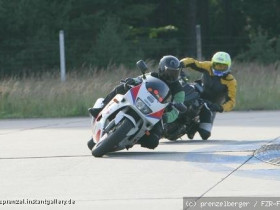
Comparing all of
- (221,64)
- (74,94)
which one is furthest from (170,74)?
(74,94)

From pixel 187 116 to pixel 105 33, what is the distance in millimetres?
22597

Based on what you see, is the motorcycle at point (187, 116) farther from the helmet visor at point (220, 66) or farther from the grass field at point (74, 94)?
the grass field at point (74, 94)

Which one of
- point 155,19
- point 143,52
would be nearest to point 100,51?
point 143,52

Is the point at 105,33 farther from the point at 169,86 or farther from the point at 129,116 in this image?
the point at 129,116

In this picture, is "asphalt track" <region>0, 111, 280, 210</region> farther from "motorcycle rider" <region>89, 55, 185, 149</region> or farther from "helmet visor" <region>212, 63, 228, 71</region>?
"helmet visor" <region>212, 63, 228, 71</region>

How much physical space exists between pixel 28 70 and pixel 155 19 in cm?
2125

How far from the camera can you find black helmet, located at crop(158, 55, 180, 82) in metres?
13.2

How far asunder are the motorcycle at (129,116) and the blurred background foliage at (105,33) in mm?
20239

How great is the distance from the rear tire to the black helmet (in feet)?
3.67

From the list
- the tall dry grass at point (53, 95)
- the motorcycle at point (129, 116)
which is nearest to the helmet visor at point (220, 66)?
the motorcycle at point (129, 116)

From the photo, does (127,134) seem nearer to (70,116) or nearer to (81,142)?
(81,142)

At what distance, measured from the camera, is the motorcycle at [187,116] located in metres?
14.8

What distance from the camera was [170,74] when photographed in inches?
520

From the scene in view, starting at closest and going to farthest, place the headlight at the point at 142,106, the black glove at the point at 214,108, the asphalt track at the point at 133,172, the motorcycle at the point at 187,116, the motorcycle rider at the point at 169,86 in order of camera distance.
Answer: the asphalt track at the point at 133,172 < the headlight at the point at 142,106 < the motorcycle rider at the point at 169,86 < the motorcycle at the point at 187,116 < the black glove at the point at 214,108
